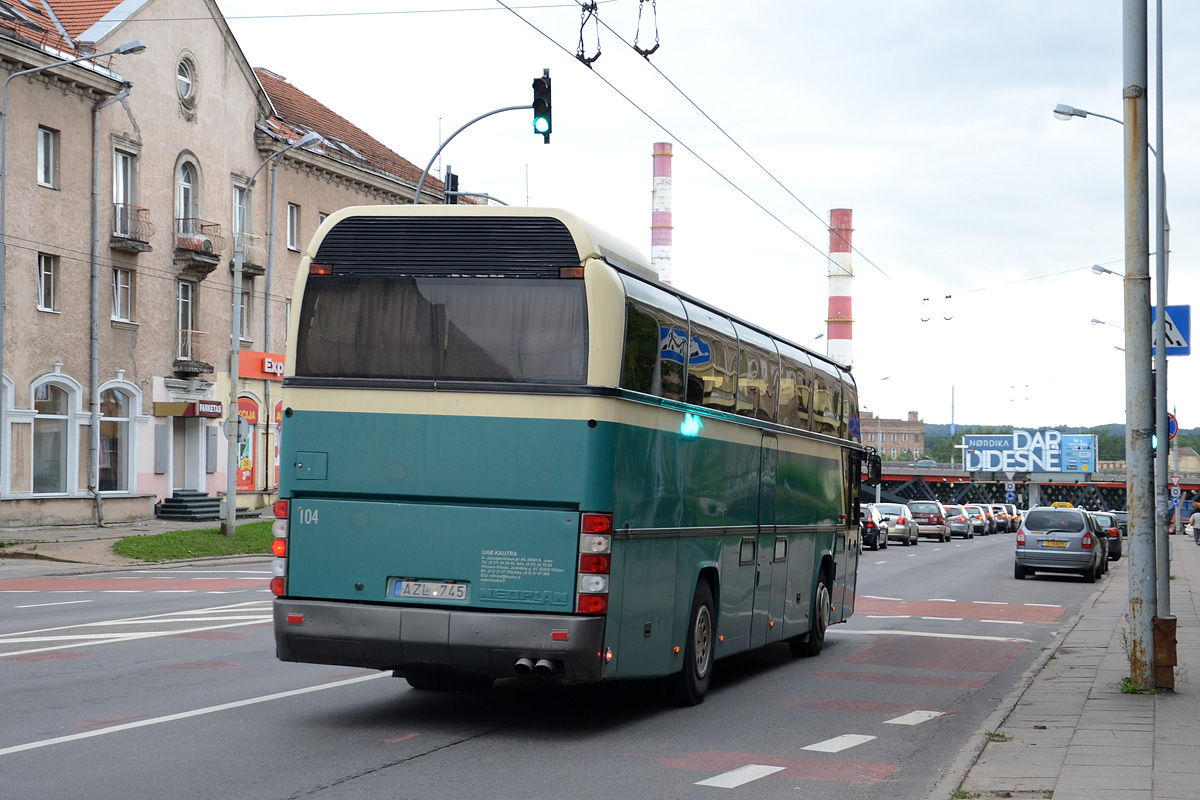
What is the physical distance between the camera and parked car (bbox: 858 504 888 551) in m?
43.5

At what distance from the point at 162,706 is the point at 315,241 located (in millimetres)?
3323

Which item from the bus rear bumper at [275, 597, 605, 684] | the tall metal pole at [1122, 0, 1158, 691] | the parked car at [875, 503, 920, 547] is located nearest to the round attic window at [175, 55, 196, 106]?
the parked car at [875, 503, 920, 547]

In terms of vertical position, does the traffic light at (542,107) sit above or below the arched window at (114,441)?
above

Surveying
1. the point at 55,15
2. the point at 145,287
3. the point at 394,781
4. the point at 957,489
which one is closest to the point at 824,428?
the point at 394,781

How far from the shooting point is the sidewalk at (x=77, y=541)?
1077 inches

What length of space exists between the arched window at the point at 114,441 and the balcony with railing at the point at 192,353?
221 centimetres

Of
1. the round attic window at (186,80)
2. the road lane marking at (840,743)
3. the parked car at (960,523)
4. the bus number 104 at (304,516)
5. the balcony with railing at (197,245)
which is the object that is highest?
the round attic window at (186,80)

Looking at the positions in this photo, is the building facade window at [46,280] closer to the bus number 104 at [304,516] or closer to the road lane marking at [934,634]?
the road lane marking at [934,634]

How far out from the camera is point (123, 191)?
122 feet

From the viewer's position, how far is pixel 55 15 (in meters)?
37.3

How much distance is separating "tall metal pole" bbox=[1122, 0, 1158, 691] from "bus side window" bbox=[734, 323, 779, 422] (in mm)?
2994

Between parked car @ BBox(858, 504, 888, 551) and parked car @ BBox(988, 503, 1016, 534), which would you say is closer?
parked car @ BBox(858, 504, 888, 551)

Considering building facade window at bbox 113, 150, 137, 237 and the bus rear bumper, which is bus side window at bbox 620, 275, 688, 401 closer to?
the bus rear bumper

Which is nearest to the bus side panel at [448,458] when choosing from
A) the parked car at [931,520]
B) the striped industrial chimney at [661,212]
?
the parked car at [931,520]
